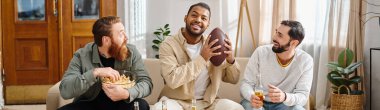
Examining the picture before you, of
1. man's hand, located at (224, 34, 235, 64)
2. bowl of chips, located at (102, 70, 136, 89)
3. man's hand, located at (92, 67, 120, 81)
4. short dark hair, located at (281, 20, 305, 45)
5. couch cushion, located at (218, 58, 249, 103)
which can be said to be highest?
short dark hair, located at (281, 20, 305, 45)

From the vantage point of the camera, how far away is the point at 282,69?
280 centimetres

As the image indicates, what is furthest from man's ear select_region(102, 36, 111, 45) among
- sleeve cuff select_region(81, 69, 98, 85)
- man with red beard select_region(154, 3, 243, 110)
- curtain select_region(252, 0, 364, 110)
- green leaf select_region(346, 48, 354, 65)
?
curtain select_region(252, 0, 364, 110)

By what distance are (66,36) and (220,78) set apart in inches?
106

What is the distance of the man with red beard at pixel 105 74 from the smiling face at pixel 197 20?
35cm

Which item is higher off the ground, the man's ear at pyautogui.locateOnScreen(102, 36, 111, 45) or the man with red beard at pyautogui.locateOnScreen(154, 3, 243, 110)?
the man's ear at pyautogui.locateOnScreen(102, 36, 111, 45)

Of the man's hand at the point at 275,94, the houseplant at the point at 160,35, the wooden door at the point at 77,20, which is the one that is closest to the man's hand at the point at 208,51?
the man's hand at the point at 275,94

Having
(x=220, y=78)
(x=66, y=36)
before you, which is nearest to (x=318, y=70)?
(x=220, y=78)

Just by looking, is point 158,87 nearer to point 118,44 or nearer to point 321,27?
point 118,44

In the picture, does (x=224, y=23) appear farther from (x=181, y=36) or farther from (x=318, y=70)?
(x=181, y=36)

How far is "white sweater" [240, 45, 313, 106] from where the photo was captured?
9.00 feet

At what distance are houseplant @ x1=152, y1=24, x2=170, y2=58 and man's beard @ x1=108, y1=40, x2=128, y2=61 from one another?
7.68 ft

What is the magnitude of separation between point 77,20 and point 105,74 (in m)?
2.84

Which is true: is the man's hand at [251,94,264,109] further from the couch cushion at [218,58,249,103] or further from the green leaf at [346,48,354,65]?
the green leaf at [346,48,354,65]

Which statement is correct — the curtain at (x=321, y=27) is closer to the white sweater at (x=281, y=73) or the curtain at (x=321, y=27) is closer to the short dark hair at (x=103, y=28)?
the white sweater at (x=281, y=73)
